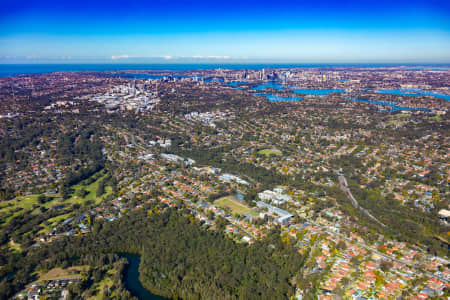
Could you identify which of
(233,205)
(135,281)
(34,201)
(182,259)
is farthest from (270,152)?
(34,201)

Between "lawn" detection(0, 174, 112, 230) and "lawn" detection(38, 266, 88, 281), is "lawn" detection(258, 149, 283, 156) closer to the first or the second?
"lawn" detection(0, 174, 112, 230)

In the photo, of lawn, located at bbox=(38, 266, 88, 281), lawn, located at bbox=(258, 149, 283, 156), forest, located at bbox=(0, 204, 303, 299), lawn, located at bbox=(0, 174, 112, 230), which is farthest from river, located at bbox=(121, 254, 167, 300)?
lawn, located at bbox=(258, 149, 283, 156)

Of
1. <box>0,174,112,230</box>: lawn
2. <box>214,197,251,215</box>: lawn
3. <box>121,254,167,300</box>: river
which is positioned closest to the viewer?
<box>121,254,167,300</box>: river

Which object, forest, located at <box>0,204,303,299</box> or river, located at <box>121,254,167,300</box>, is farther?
river, located at <box>121,254,167,300</box>

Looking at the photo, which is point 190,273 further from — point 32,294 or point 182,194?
point 182,194

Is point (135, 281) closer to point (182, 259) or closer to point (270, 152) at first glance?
point (182, 259)

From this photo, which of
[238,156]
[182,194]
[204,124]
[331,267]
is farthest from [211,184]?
[204,124]

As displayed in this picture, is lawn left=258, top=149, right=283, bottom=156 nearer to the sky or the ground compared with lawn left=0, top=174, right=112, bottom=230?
nearer to the sky
